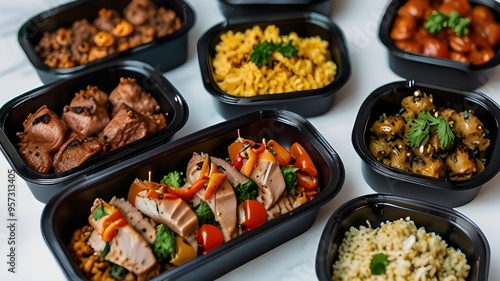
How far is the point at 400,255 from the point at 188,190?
0.88 meters

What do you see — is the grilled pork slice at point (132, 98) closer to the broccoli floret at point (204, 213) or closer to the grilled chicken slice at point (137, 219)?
the grilled chicken slice at point (137, 219)

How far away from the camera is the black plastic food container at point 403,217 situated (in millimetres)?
2377

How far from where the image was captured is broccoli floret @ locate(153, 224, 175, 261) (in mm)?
2365

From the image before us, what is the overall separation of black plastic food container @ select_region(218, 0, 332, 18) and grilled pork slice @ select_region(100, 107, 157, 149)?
998 millimetres

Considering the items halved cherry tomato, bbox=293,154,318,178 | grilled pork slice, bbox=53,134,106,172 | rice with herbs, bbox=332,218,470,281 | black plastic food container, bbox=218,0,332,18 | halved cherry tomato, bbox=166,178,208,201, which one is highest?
black plastic food container, bbox=218,0,332,18

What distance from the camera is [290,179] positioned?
2.62 metres

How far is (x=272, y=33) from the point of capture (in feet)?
10.9

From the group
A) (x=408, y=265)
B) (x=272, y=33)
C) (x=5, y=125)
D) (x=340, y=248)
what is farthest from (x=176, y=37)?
(x=408, y=265)

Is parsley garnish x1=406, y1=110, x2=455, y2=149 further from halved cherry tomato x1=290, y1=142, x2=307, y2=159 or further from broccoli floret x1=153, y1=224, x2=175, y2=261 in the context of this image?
broccoli floret x1=153, y1=224, x2=175, y2=261

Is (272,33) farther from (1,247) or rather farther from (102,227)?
(1,247)

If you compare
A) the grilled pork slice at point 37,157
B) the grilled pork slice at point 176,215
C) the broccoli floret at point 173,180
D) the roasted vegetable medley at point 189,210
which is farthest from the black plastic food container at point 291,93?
the grilled pork slice at point 37,157

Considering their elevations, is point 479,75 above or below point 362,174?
above

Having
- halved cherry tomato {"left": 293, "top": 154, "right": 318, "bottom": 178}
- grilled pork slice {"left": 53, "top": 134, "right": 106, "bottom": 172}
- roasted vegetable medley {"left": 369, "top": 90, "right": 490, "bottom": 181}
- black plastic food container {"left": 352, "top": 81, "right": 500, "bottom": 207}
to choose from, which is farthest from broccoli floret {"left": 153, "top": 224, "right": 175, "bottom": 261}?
roasted vegetable medley {"left": 369, "top": 90, "right": 490, "bottom": 181}

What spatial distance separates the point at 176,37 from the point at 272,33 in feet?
1.69
